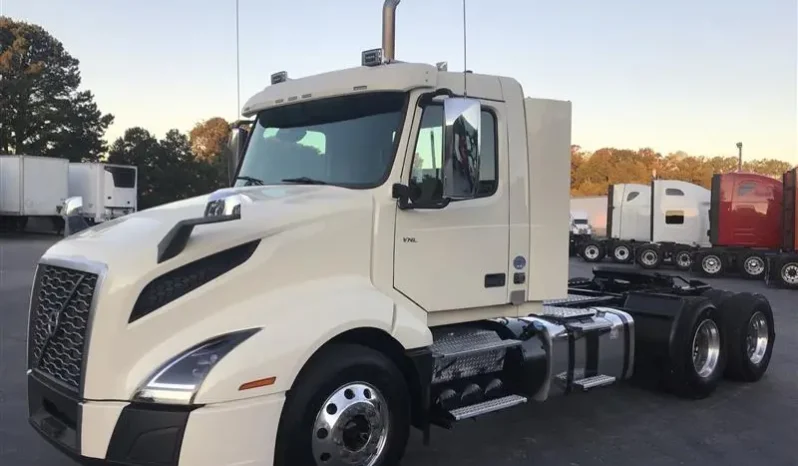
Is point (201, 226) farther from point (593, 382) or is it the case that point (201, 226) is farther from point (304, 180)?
point (593, 382)

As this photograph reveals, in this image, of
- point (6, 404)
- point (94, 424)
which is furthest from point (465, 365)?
point (6, 404)

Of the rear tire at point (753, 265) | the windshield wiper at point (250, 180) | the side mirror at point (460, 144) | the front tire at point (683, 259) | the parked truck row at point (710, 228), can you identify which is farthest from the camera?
the front tire at point (683, 259)

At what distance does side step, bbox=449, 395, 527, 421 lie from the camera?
4.74 metres

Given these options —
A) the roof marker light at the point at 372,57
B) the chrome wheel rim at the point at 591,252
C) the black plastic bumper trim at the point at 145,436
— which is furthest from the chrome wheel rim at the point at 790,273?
the black plastic bumper trim at the point at 145,436

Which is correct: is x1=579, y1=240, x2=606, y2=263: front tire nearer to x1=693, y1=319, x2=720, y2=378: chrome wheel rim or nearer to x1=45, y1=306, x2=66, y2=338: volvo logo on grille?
x1=693, y1=319, x2=720, y2=378: chrome wheel rim

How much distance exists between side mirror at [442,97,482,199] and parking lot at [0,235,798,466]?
215 centimetres

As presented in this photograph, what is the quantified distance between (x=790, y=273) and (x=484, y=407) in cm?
1905

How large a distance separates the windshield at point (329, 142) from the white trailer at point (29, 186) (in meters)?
30.3

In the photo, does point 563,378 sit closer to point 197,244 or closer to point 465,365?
point 465,365

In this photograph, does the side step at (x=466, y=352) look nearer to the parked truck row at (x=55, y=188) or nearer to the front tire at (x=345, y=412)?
the front tire at (x=345, y=412)

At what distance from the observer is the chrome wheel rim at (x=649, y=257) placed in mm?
26094

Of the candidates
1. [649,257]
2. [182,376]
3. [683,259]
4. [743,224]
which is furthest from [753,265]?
[182,376]

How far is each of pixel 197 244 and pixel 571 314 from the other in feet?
12.6

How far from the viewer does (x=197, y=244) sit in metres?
3.75
